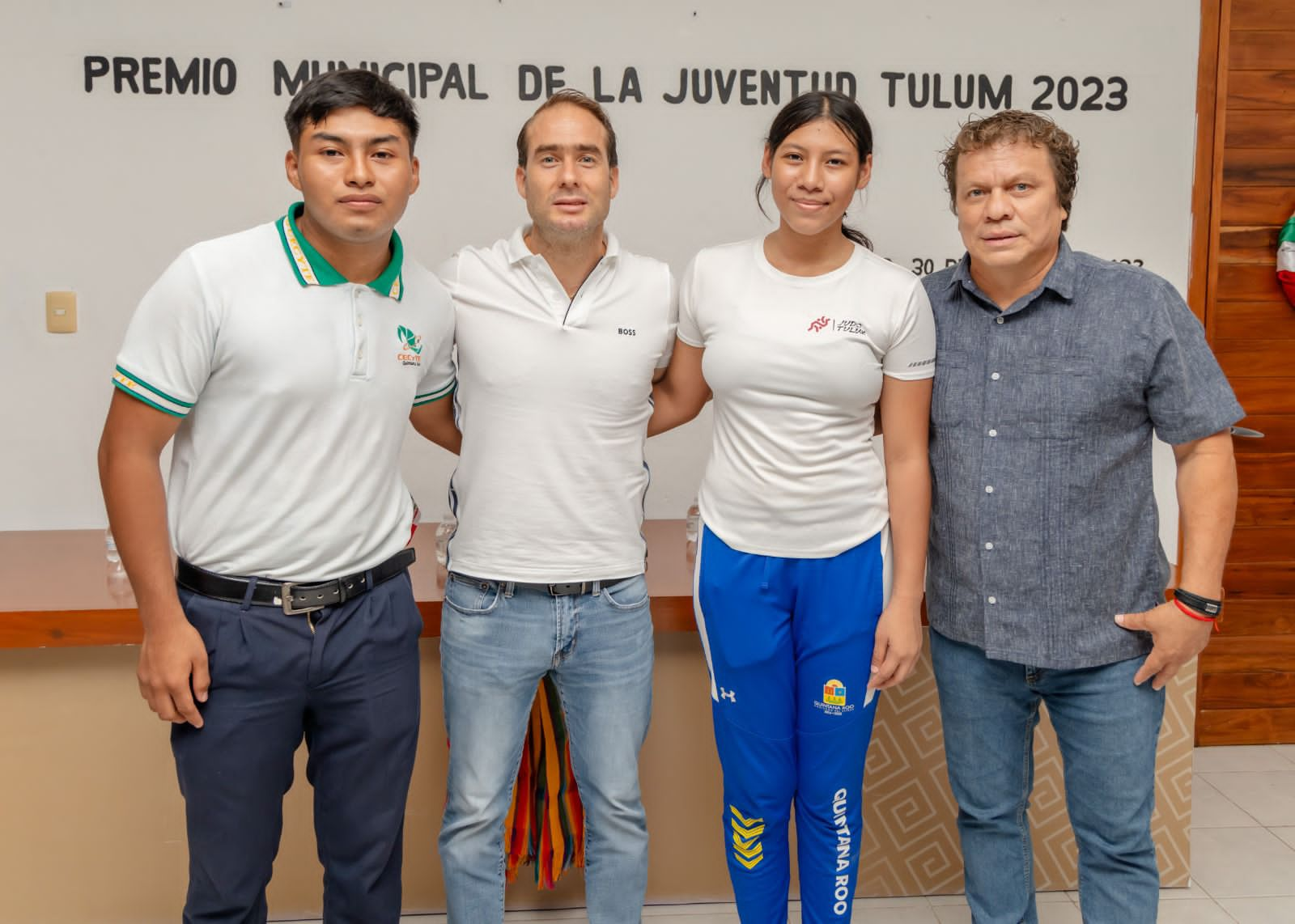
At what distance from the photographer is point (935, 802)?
2.47 meters

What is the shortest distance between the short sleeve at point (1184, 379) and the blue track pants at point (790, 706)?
498 mm

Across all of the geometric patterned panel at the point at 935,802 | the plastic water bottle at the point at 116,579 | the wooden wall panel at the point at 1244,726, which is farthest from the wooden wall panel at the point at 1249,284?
the plastic water bottle at the point at 116,579

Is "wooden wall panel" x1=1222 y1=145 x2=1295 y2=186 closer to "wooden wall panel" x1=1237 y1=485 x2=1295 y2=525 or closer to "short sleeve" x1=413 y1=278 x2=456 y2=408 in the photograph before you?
"wooden wall panel" x1=1237 y1=485 x2=1295 y2=525

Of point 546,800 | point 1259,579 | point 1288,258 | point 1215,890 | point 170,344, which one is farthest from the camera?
point 1259,579

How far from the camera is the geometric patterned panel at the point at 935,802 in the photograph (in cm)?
244

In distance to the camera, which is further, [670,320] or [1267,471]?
[1267,471]

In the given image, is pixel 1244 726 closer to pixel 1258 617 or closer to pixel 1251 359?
pixel 1258 617

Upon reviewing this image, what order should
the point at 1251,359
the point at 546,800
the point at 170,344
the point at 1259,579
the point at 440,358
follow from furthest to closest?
Result: the point at 1259,579 < the point at 1251,359 < the point at 546,800 < the point at 440,358 < the point at 170,344

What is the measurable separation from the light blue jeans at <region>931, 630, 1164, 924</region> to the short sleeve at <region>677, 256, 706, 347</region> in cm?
68

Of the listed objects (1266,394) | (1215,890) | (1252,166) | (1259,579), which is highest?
(1252,166)

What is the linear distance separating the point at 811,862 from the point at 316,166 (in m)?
1.41

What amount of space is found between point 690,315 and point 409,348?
497 millimetres

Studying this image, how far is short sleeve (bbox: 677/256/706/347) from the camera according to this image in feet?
6.10

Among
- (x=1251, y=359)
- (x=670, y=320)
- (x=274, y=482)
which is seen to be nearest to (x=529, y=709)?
(x=274, y=482)
